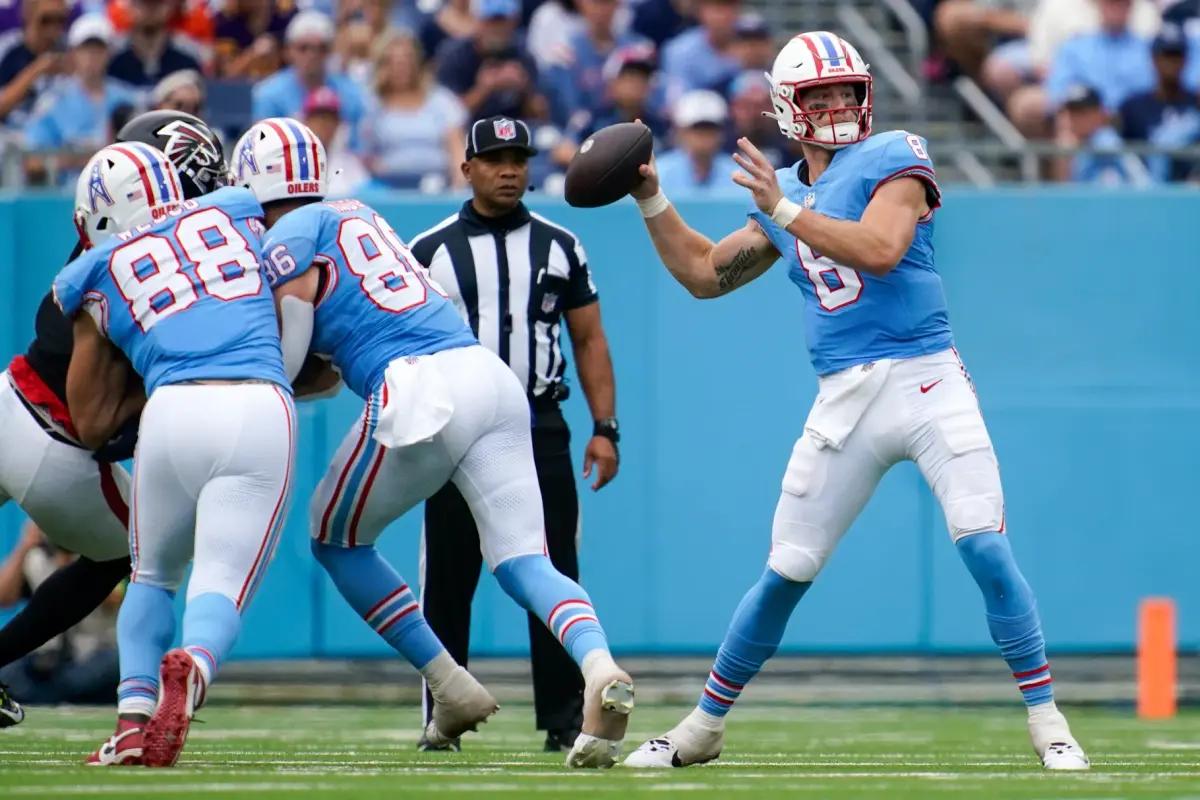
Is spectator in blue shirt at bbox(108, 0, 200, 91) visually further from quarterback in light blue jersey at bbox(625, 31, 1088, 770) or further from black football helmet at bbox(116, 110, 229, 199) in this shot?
quarterback in light blue jersey at bbox(625, 31, 1088, 770)

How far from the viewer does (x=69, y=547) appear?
659cm

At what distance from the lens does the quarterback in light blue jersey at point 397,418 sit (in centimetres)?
572

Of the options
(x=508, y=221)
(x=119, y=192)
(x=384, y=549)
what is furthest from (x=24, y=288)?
(x=119, y=192)

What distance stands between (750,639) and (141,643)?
1712 mm

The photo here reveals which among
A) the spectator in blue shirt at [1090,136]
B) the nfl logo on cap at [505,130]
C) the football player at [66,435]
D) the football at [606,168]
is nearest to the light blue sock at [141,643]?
the football player at [66,435]

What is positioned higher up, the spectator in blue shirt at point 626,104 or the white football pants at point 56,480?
the spectator in blue shirt at point 626,104

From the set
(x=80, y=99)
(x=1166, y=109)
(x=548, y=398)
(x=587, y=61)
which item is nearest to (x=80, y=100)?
(x=80, y=99)

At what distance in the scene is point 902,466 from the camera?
32.5 feet

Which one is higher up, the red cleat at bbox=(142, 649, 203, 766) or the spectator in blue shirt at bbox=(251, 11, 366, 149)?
the spectator in blue shirt at bbox=(251, 11, 366, 149)

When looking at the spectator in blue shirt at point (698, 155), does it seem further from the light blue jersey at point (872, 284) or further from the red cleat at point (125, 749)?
the red cleat at point (125, 749)

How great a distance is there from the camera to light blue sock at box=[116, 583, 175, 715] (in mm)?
5598

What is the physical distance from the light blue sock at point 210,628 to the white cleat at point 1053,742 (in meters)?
2.20

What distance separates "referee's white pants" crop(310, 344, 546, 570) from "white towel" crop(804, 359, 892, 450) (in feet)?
2.73

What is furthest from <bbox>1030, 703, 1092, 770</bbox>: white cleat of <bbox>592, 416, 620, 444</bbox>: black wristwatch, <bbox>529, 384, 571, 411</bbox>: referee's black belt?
<bbox>529, 384, 571, 411</bbox>: referee's black belt
